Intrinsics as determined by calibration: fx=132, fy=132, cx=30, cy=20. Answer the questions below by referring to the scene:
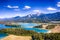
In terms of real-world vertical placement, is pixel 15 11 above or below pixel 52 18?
above

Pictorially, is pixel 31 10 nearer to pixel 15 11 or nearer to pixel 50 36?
pixel 15 11

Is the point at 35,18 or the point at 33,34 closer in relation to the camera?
the point at 33,34

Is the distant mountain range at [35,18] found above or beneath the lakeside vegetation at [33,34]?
above

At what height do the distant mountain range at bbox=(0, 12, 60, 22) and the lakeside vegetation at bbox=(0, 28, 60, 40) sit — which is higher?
the distant mountain range at bbox=(0, 12, 60, 22)

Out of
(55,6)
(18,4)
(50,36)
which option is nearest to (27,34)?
(50,36)

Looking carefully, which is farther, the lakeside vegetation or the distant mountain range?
the distant mountain range

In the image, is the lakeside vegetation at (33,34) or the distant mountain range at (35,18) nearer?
the lakeside vegetation at (33,34)

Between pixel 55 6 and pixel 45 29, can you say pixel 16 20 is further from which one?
pixel 55 6

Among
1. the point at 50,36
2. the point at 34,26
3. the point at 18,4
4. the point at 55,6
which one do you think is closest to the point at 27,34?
the point at 34,26

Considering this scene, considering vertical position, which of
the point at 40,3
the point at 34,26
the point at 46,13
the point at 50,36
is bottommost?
the point at 50,36

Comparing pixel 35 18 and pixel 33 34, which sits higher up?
pixel 35 18
